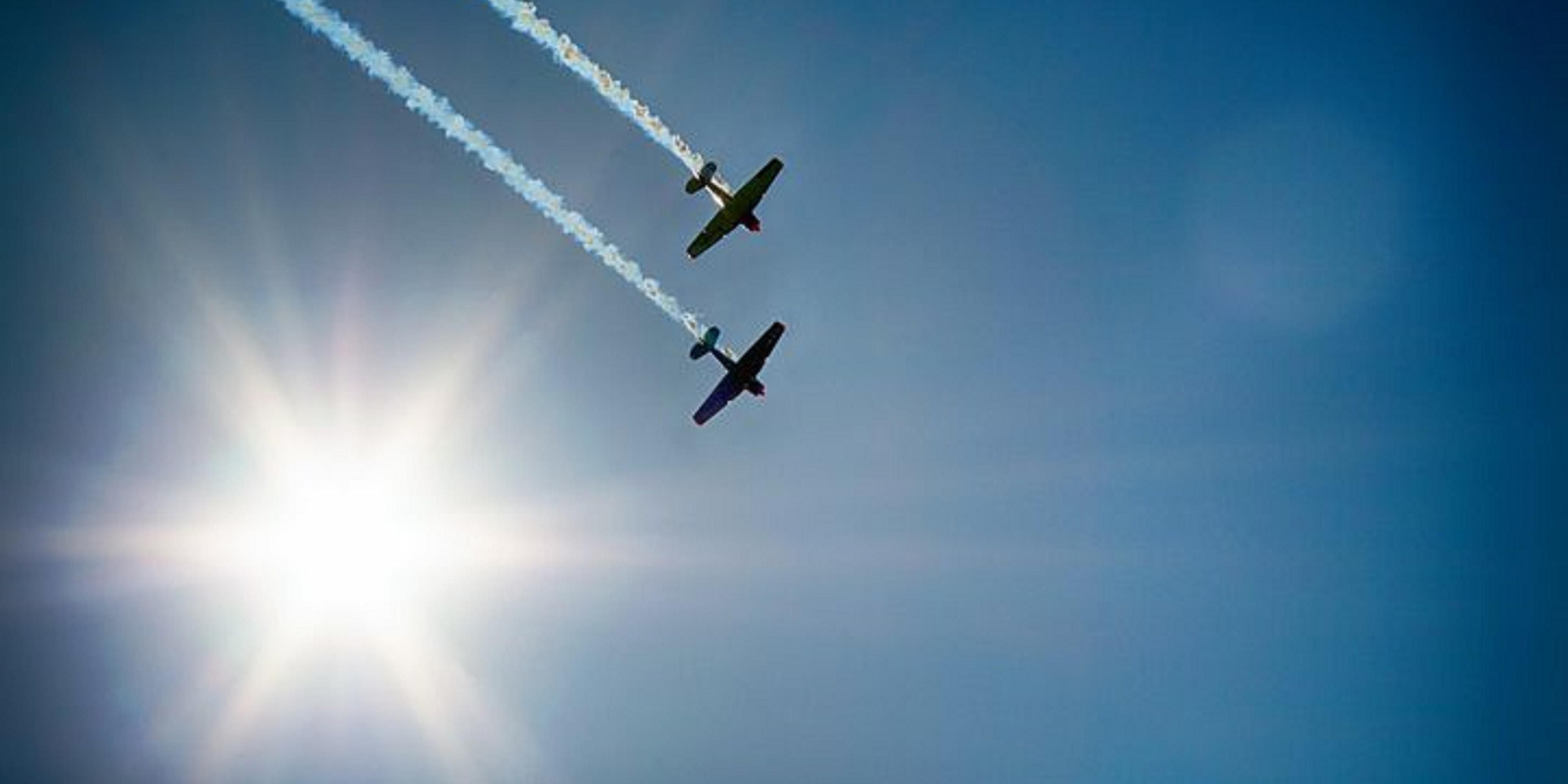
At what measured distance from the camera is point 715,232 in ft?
114

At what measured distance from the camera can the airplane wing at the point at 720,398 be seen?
36844mm

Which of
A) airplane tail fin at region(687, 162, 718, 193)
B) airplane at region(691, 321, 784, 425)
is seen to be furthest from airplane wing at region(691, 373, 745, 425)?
airplane tail fin at region(687, 162, 718, 193)

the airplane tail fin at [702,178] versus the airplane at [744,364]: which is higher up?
the airplane tail fin at [702,178]

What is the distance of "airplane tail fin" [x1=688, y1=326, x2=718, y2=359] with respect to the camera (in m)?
34.4

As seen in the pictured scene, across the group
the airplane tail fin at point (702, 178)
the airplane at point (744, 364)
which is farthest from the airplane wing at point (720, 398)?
the airplane tail fin at point (702, 178)

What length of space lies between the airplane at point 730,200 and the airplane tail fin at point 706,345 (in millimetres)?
2974

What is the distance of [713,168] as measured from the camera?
3312cm

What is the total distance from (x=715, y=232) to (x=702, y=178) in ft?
7.81

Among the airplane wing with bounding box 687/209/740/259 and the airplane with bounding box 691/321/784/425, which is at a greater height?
the airplane wing with bounding box 687/209/740/259

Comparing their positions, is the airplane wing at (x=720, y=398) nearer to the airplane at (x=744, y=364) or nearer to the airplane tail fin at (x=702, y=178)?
the airplane at (x=744, y=364)

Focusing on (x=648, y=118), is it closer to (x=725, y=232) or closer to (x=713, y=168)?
(x=713, y=168)

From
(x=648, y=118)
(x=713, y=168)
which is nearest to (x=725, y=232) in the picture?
(x=713, y=168)

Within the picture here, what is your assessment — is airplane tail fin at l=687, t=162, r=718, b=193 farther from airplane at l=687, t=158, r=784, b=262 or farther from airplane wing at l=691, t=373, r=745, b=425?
airplane wing at l=691, t=373, r=745, b=425

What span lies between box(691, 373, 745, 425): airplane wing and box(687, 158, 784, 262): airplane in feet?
17.1
